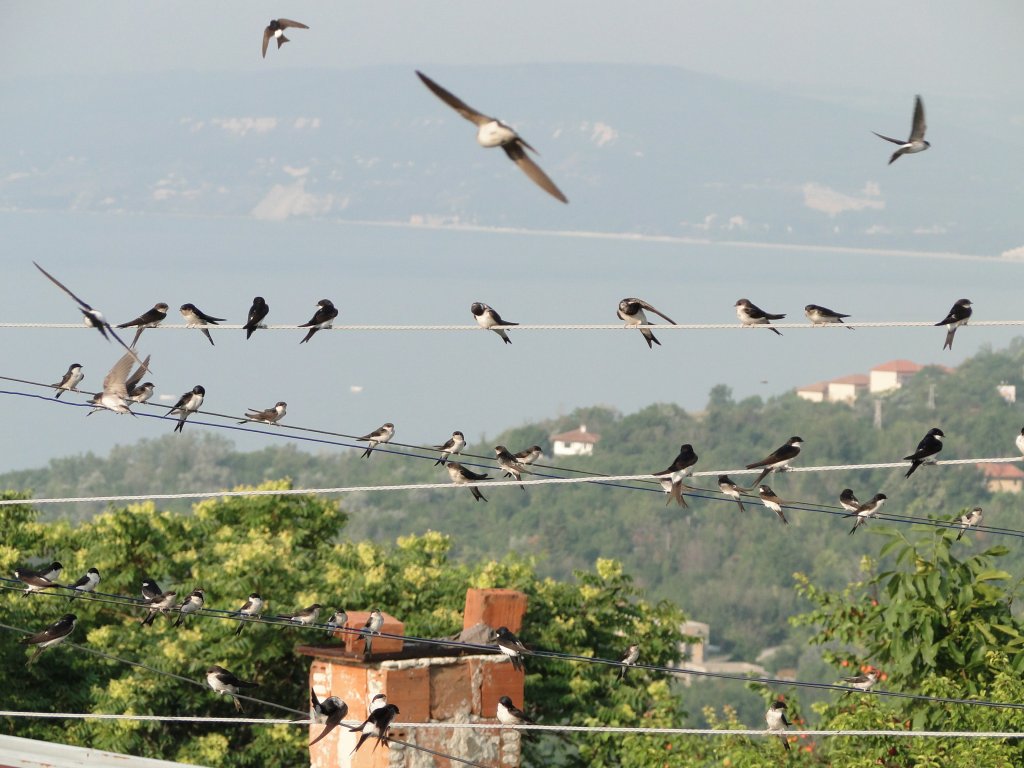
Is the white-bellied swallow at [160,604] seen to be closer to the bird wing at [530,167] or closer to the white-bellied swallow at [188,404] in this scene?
the white-bellied swallow at [188,404]

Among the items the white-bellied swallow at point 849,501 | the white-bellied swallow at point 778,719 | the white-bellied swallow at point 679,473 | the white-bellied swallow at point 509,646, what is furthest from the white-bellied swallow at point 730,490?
the white-bellied swallow at point 509,646

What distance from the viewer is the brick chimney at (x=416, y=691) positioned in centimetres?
1074

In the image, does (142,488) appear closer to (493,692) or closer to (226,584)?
(226,584)

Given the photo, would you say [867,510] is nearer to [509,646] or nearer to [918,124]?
[509,646]

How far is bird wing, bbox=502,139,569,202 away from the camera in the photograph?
5273 millimetres

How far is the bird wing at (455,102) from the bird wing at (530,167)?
0.42 ft

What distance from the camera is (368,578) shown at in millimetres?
18266

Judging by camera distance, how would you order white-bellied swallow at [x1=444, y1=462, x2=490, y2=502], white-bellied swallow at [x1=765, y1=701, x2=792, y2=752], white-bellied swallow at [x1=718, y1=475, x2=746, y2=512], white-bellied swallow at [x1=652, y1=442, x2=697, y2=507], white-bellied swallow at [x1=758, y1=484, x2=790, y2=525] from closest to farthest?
white-bellied swallow at [x1=652, y1=442, x2=697, y2=507]
white-bellied swallow at [x1=758, y1=484, x2=790, y2=525]
white-bellied swallow at [x1=718, y1=475, x2=746, y2=512]
white-bellied swallow at [x1=444, y1=462, x2=490, y2=502]
white-bellied swallow at [x1=765, y1=701, x2=792, y2=752]

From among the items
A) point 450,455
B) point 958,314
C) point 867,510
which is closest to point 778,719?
point 867,510

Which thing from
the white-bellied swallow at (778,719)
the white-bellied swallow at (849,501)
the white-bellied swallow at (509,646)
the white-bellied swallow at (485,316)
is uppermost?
the white-bellied swallow at (485,316)

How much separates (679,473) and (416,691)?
7.44 ft

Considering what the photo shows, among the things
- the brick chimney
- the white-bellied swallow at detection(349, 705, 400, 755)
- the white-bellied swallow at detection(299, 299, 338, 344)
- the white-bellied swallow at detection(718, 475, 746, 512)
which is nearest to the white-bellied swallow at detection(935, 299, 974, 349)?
the white-bellied swallow at detection(718, 475, 746, 512)

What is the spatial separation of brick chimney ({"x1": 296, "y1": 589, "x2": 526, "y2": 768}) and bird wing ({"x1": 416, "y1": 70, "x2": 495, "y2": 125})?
5.40 m

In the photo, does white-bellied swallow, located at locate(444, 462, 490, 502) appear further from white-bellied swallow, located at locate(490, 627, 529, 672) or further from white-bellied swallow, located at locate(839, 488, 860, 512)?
white-bellied swallow, located at locate(839, 488, 860, 512)
